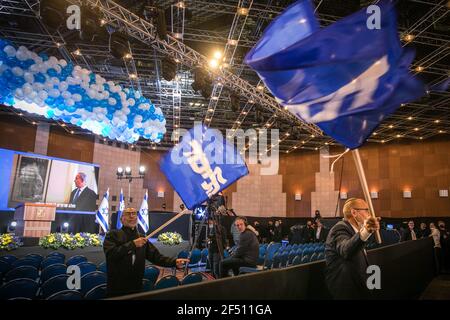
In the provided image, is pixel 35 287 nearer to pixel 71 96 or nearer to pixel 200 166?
pixel 200 166

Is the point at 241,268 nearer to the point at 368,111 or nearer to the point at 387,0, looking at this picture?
the point at 368,111

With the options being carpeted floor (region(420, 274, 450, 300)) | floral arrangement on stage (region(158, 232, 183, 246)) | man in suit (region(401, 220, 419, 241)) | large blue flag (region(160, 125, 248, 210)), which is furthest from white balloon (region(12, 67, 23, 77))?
man in suit (region(401, 220, 419, 241))

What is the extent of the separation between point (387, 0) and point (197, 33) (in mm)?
8581

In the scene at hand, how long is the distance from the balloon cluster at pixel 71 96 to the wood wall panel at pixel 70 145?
35.7 feet

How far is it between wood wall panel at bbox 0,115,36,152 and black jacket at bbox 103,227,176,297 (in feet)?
53.3

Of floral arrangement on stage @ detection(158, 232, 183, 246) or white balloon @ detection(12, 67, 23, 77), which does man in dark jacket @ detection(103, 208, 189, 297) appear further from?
floral arrangement on stage @ detection(158, 232, 183, 246)

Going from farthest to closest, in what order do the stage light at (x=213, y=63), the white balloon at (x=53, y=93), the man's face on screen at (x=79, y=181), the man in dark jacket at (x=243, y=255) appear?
the man's face on screen at (x=79, y=181) < the stage light at (x=213, y=63) < the white balloon at (x=53, y=93) < the man in dark jacket at (x=243, y=255)

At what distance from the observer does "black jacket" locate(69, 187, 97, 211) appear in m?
17.8

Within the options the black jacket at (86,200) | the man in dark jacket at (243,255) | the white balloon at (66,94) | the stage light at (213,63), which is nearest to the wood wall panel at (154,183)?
the black jacket at (86,200)

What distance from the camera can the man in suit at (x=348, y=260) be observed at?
2829 millimetres

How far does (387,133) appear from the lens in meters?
18.6

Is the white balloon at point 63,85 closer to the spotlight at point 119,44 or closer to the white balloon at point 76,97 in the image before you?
the white balloon at point 76,97

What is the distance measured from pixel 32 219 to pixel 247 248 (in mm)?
9262
